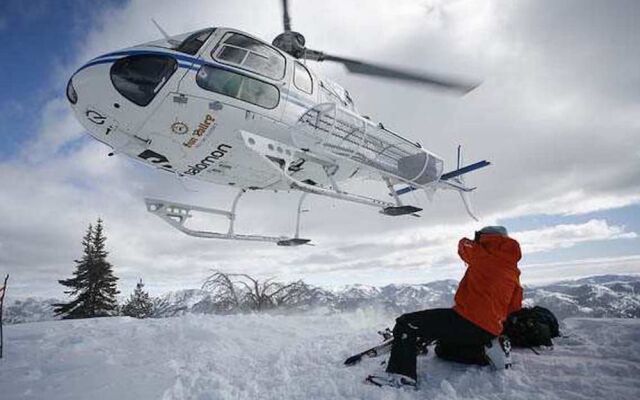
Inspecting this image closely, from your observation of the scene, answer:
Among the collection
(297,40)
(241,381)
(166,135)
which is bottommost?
(241,381)

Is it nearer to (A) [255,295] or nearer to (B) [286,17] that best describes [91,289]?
(A) [255,295]

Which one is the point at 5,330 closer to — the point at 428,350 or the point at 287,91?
the point at 287,91

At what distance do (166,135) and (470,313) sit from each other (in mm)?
6111

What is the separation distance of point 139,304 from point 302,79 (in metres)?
34.4

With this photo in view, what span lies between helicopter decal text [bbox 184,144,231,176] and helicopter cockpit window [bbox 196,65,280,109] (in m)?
1.06

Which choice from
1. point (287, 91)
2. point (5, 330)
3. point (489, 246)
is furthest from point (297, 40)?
point (5, 330)

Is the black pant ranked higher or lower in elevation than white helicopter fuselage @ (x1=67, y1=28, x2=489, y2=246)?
lower

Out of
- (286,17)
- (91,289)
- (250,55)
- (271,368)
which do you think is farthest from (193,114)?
(91,289)

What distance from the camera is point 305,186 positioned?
837 cm

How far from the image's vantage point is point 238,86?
7.47 m

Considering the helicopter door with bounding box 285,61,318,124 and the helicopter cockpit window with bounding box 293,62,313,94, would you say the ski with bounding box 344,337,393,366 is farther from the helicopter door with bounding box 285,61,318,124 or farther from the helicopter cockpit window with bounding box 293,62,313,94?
the helicopter cockpit window with bounding box 293,62,313,94

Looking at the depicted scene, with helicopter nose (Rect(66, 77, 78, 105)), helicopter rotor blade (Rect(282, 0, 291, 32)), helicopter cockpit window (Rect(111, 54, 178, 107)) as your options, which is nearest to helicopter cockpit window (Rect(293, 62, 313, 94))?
helicopter rotor blade (Rect(282, 0, 291, 32))

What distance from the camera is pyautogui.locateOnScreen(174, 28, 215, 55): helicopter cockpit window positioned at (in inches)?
284

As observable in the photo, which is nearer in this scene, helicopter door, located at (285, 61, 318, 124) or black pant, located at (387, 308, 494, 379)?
black pant, located at (387, 308, 494, 379)
